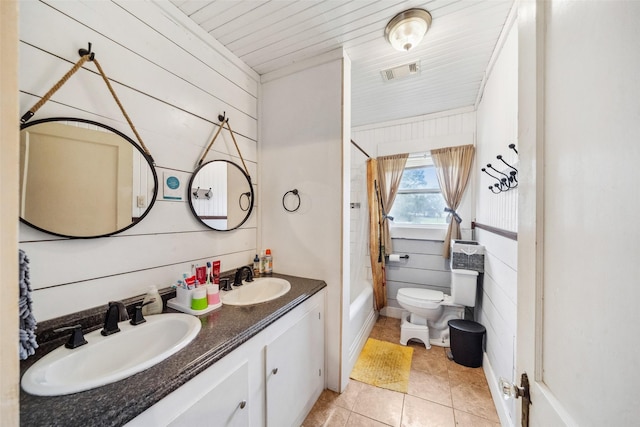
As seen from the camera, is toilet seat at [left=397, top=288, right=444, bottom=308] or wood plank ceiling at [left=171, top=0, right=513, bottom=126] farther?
toilet seat at [left=397, top=288, right=444, bottom=308]

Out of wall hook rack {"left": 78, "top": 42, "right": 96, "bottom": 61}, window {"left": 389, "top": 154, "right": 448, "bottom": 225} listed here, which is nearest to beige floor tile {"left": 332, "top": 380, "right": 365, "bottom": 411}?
window {"left": 389, "top": 154, "right": 448, "bottom": 225}

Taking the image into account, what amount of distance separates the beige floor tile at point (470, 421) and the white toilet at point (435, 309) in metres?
0.78

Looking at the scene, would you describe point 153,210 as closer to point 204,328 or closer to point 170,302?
point 170,302

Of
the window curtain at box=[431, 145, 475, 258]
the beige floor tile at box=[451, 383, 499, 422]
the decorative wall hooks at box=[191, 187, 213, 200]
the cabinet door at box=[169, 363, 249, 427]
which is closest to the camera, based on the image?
the cabinet door at box=[169, 363, 249, 427]

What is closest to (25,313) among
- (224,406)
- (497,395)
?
(224,406)

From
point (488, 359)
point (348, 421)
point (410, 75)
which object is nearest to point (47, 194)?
point (348, 421)

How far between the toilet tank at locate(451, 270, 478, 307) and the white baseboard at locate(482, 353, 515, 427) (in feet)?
1.42

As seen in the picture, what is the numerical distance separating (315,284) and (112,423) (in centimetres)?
120

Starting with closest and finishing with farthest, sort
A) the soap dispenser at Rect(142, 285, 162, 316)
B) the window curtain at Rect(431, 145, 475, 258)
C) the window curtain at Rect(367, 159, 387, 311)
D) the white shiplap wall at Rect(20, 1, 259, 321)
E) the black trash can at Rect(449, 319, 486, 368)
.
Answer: the white shiplap wall at Rect(20, 1, 259, 321)
the soap dispenser at Rect(142, 285, 162, 316)
the black trash can at Rect(449, 319, 486, 368)
the window curtain at Rect(431, 145, 475, 258)
the window curtain at Rect(367, 159, 387, 311)

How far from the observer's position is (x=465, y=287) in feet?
7.24

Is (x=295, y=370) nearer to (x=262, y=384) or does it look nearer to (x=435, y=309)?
(x=262, y=384)

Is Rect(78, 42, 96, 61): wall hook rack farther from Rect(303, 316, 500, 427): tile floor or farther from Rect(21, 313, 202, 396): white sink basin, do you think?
Rect(303, 316, 500, 427): tile floor

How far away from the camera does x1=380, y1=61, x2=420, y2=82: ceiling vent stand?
6.23 feet

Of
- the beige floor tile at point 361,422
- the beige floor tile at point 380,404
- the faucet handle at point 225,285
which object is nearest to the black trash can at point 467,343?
the beige floor tile at point 380,404
